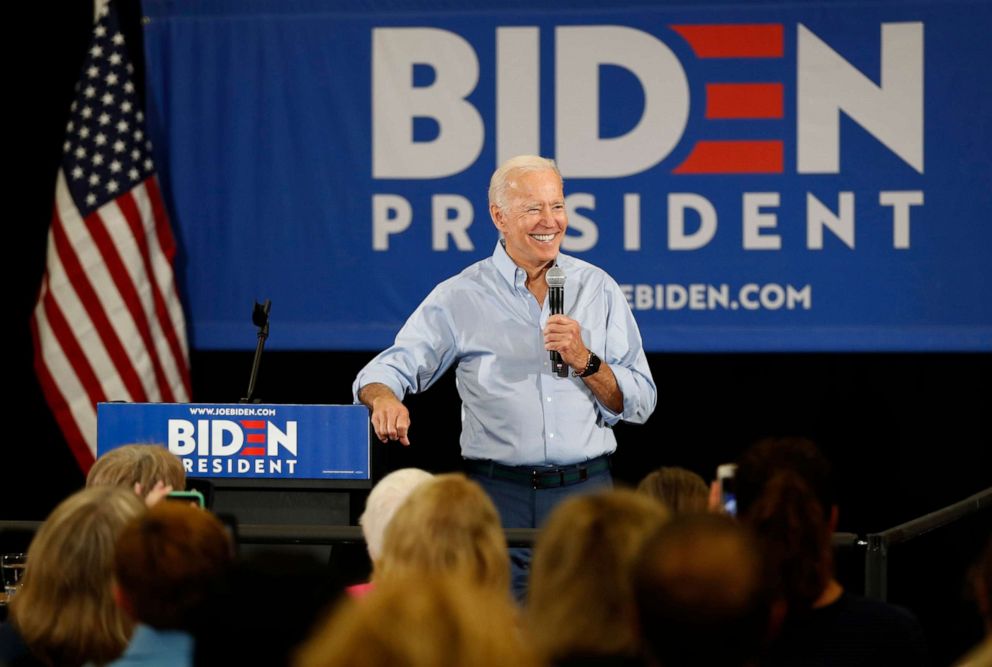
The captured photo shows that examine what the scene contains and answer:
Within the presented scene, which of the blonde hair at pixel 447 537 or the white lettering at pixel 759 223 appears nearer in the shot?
the blonde hair at pixel 447 537

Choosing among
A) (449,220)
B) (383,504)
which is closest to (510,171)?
(383,504)

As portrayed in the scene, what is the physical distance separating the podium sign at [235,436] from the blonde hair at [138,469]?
0.71 m

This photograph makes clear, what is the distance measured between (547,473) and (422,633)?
2720 mm

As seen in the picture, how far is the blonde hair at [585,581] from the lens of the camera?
1790 mm

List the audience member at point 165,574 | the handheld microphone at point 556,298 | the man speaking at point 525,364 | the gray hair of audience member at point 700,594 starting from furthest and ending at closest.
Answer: the man speaking at point 525,364 → the handheld microphone at point 556,298 → the audience member at point 165,574 → the gray hair of audience member at point 700,594

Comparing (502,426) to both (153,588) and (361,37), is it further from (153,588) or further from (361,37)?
(361,37)

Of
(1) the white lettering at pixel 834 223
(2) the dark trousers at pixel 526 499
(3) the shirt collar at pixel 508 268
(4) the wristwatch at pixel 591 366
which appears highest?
(1) the white lettering at pixel 834 223

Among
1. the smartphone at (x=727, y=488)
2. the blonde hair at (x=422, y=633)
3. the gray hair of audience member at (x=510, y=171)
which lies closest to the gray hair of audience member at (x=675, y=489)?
the smartphone at (x=727, y=488)

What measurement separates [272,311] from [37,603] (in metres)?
3.63

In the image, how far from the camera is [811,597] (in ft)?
7.10

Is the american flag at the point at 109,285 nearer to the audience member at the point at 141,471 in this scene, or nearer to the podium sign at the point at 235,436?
the podium sign at the point at 235,436

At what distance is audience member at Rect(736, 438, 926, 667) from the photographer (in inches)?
84.4

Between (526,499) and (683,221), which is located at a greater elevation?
(683,221)

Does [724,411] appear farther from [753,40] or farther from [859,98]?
[753,40]
